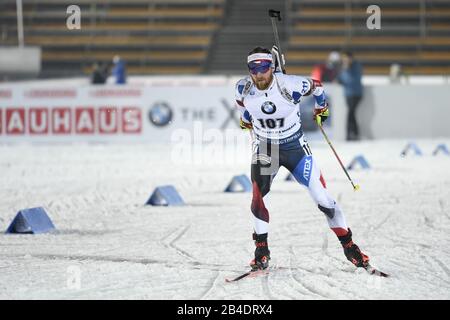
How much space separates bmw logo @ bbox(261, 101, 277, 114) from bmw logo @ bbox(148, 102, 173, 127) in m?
15.5

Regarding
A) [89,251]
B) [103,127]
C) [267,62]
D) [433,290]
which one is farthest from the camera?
[103,127]

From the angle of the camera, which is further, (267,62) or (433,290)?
(267,62)

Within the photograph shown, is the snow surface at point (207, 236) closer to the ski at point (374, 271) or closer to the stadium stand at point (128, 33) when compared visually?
the ski at point (374, 271)

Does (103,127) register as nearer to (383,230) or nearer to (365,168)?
(365,168)

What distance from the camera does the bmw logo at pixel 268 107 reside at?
21.4ft

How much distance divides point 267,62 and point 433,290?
195cm

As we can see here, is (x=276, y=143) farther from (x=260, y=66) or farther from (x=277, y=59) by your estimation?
(x=277, y=59)

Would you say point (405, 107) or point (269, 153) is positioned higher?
point (269, 153)

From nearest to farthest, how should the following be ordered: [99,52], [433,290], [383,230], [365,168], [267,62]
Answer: [433,290]
[267,62]
[383,230]
[365,168]
[99,52]

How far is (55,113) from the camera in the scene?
21.7 meters

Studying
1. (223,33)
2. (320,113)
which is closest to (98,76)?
(223,33)

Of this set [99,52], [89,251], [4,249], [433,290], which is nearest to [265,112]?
[433,290]

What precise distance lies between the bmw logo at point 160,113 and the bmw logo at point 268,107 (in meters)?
15.5

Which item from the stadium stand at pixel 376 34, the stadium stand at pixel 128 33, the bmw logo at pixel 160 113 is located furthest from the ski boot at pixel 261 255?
the stadium stand at pixel 128 33
